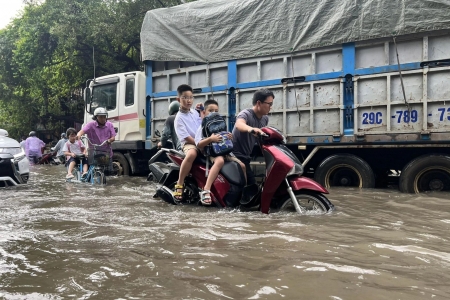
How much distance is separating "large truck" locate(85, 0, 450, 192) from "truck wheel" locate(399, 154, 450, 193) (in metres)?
0.01

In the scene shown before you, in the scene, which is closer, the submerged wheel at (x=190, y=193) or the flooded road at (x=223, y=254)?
the flooded road at (x=223, y=254)

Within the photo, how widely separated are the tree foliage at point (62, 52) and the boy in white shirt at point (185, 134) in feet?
22.2

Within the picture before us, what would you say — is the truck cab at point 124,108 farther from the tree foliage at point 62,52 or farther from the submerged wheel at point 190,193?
the submerged wheel at point 190,193

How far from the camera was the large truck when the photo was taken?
5.52 meters

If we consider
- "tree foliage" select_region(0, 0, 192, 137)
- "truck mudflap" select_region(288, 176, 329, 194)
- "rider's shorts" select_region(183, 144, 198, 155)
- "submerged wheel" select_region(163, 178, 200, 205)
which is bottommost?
"submerged wheel" select_region(163, 178, 200, 205)

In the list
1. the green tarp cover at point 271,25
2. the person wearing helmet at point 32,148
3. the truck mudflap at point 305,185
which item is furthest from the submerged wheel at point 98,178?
the person wearing helmet at point 32,148

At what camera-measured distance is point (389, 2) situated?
5.80 m

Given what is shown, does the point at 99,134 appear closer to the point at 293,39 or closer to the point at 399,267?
the point at 293,39

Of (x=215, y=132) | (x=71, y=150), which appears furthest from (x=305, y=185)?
(x=71, y=150)

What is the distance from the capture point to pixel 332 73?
6.20m

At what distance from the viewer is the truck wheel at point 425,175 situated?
18.1 ft

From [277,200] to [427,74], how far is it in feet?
10.2

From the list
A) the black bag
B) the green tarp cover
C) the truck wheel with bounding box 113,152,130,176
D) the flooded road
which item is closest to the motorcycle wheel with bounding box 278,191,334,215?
Result: the flooded road

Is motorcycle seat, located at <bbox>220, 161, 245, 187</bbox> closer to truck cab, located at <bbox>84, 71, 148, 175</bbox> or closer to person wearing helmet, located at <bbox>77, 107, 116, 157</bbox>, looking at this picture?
person wearing helmet, located at <bbox>77, 107, 116, 157</bbox>
